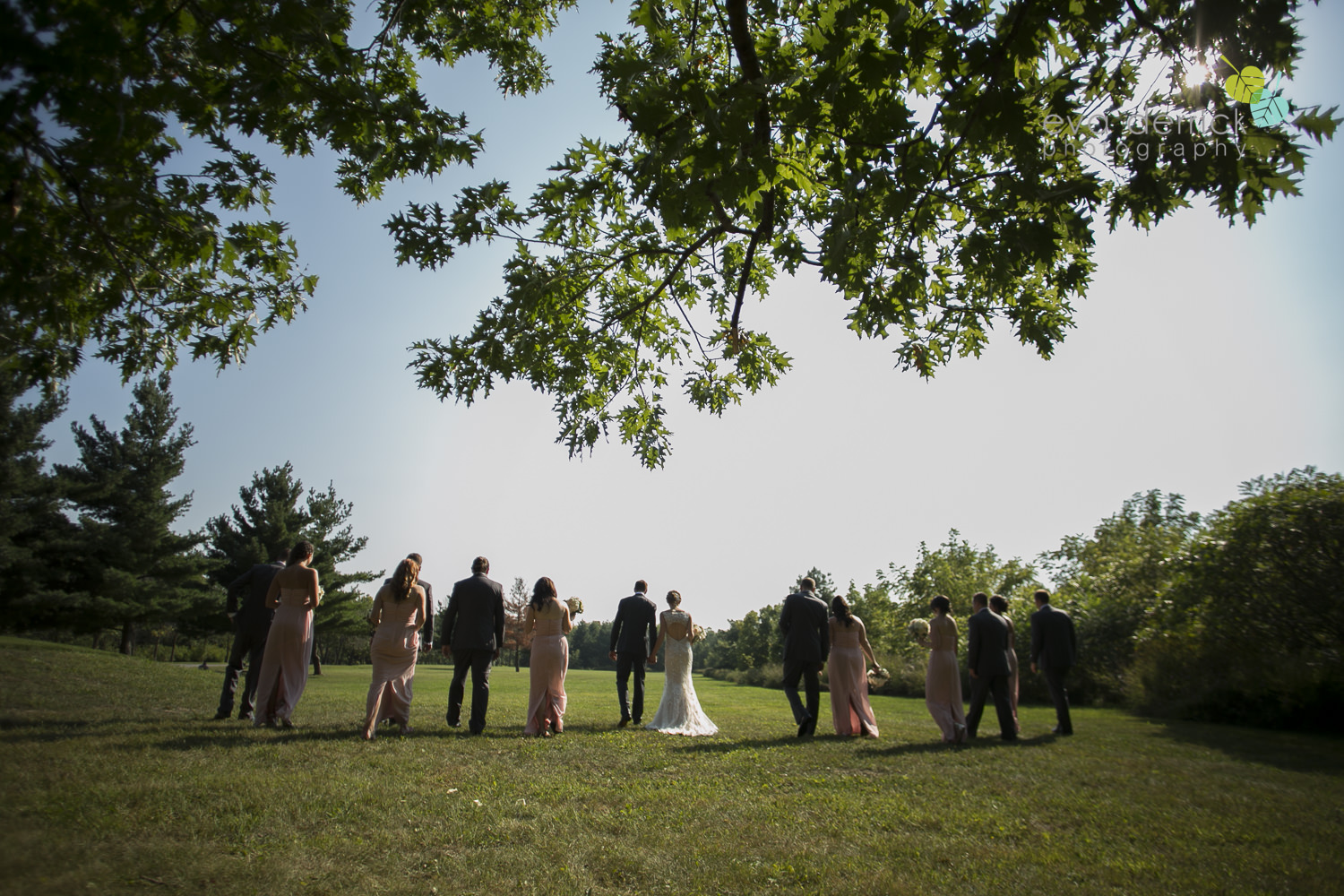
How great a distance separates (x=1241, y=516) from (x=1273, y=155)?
1313 centimetres

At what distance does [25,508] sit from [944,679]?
442 inches

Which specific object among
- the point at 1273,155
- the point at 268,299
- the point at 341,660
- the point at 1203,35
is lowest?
the point at 341,660

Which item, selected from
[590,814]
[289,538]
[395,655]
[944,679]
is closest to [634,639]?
[395,655]

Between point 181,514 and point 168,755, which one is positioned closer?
point 181,514

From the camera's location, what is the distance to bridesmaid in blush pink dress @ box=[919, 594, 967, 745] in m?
10.4

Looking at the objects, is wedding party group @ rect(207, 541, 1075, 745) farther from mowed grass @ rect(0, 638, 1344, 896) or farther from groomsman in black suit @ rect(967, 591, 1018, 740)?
mowed grass @ rect(0, 638, 1344, 896)

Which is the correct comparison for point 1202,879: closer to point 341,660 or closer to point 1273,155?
point 1273,155

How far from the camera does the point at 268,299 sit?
4773 millimetres

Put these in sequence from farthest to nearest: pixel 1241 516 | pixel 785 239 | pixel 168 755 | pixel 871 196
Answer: pixel 1241 516 < pixel 785 239 < pixel 168 755 < pixel 871 196

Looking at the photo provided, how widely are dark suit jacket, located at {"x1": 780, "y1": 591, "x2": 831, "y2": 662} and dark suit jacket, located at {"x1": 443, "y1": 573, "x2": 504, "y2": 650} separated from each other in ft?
14.8

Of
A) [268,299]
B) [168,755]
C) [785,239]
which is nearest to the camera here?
[268,299]

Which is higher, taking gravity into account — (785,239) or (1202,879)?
(785,239)

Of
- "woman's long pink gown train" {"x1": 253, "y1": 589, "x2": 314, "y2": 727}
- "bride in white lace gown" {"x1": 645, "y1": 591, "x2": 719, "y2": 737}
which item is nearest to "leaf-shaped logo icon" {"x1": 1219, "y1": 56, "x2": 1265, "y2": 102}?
"bride in white lace gown" {"x1": 645, "y1": 591, "x2": 719, "y2": 737}

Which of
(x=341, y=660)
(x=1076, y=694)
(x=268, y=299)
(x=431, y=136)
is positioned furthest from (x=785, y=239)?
(x=341, y=660)
